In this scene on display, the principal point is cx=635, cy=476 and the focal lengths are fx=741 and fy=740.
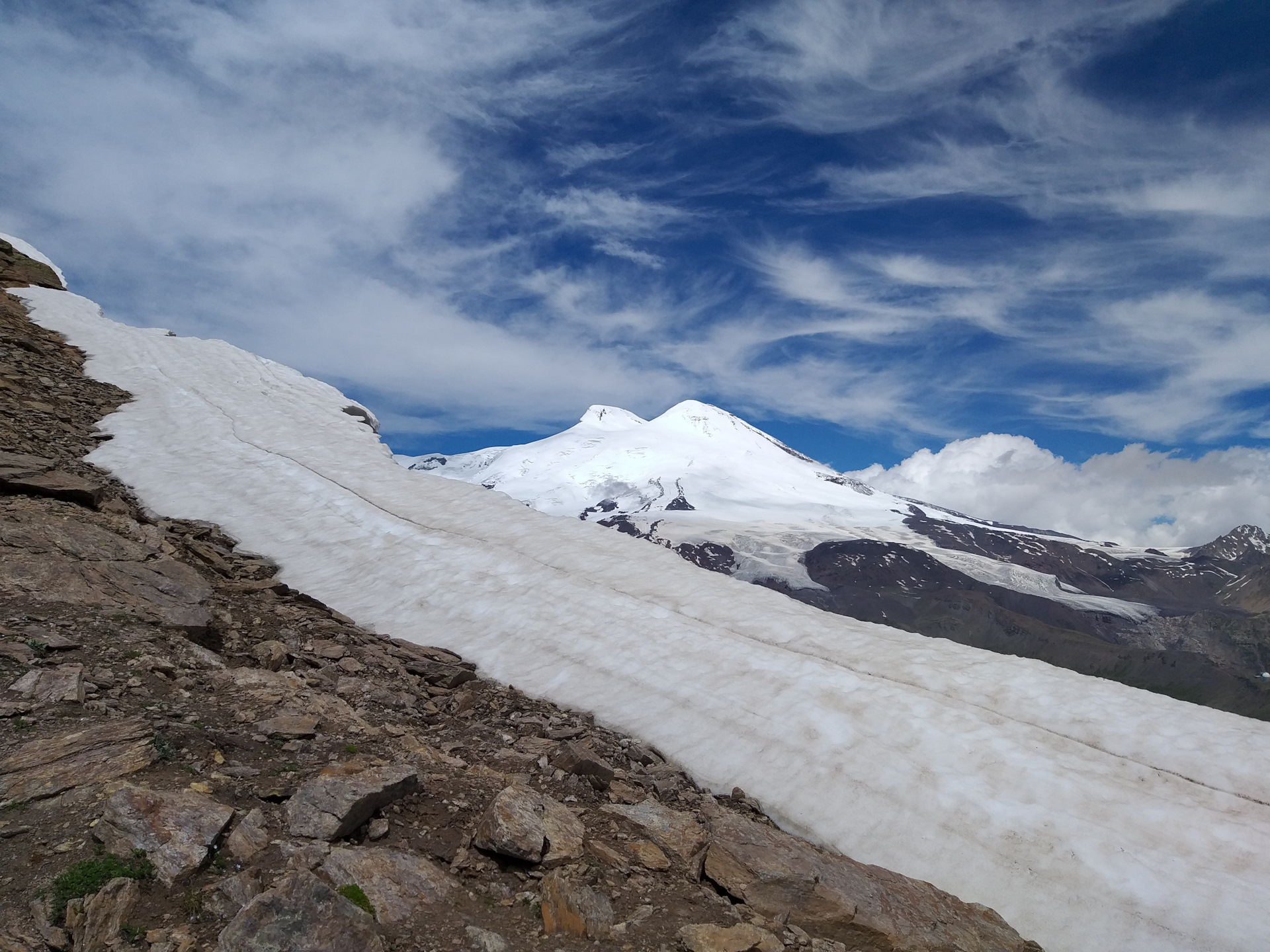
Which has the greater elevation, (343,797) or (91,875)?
(343,797)

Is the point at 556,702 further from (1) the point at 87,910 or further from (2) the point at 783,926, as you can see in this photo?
(1) the point at 87,910

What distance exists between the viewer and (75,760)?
5.61m

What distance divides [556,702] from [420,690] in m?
2.00

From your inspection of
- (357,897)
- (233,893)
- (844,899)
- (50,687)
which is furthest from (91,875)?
(844,899)

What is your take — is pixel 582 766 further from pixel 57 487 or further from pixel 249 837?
pixel 57 487

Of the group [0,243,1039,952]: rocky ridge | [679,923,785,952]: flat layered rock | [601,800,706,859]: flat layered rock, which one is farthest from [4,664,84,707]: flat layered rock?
[679,923,785,952]: flat layered rock

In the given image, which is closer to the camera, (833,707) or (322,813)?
(322,813)

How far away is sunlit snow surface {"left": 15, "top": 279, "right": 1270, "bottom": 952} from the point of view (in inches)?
302

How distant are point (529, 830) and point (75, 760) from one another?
3.49 m

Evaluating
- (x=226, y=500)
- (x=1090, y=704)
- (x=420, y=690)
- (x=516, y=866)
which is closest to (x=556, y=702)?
(x=420, y=690)

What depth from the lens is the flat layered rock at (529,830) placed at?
5.96 metres

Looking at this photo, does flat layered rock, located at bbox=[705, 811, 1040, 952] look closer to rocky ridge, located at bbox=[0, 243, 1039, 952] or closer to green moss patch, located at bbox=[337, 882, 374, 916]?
rocky ridge, located at bbox=[0, 243, 1039, 952]

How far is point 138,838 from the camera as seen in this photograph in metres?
4.93

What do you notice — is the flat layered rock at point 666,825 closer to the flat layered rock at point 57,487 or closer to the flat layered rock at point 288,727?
the flat layered rock at point 288,727
